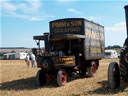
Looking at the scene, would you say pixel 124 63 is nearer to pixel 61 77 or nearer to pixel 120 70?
pixel 120 70

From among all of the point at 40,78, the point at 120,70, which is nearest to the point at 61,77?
the point at 40,78

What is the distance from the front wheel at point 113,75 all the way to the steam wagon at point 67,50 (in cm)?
263

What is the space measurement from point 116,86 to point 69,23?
16.2 ft

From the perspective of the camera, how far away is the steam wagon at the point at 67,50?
10.2 m

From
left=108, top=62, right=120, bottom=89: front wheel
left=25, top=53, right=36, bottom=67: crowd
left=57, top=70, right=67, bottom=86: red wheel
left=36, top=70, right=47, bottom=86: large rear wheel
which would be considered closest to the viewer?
left=108, top=62, right=120, bottom=89: front wheel

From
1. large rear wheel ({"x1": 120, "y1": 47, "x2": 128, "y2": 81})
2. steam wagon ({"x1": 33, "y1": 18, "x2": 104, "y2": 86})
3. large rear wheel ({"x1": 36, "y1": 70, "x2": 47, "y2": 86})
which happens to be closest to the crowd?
steam wagon ({"x1": 33, "y1": 18, "x2": 104, "y2": 86})

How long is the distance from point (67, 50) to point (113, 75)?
4.36 metres

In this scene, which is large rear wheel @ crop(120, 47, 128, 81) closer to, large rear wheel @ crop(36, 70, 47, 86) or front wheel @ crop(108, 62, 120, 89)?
front wheel @ crop(108, 62, 120, 89)

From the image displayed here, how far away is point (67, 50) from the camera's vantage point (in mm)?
11984

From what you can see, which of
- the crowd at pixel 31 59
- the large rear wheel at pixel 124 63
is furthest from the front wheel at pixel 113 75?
the crowd at pixel 31 59

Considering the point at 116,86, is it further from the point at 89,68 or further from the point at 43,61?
the point at 89,68

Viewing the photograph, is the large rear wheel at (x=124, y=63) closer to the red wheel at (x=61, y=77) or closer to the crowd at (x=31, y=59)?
the red wheel at (x=61, y=77)

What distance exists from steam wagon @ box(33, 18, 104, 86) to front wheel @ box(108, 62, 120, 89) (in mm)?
2633

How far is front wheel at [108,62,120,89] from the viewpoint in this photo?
7.91 metres
